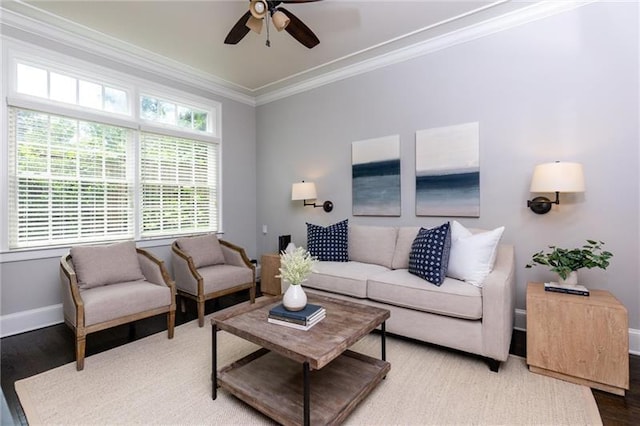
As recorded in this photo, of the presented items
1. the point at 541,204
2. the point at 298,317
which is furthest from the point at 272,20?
the point at 541,204

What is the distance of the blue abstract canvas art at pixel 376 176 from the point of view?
3592 mm

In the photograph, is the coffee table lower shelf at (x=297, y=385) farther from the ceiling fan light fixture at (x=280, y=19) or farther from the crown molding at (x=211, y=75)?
the crown molding at (x=211, y=75)

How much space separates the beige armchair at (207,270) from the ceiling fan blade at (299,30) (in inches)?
92.9

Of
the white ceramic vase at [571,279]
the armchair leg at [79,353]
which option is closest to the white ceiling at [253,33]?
the white ceramic vase at [571,279]

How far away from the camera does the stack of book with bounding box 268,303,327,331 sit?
5.96 ft

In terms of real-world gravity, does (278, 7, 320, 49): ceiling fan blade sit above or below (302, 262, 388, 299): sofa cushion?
above

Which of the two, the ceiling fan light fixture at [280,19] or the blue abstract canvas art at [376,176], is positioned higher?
the ceiling fan light fixture at [280,19]

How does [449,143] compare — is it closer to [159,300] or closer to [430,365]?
[430,365]

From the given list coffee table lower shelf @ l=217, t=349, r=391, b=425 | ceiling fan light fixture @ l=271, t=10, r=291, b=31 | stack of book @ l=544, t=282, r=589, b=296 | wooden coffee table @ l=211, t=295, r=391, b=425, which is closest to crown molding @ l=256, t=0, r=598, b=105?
ceiling fan light fixture @ l=271, t=10, r=291, b=31

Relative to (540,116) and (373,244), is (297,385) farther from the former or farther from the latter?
(540,116)

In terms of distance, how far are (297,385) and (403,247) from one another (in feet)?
5.73

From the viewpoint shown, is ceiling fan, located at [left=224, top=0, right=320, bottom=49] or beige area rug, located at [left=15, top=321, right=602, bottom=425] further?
ceiling fan, located at [left=224, top=0, right=320, bottom=49]

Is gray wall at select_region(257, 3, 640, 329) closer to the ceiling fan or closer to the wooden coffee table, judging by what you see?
the ceiling fan

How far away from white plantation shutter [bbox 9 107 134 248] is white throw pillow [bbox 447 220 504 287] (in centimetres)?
354
